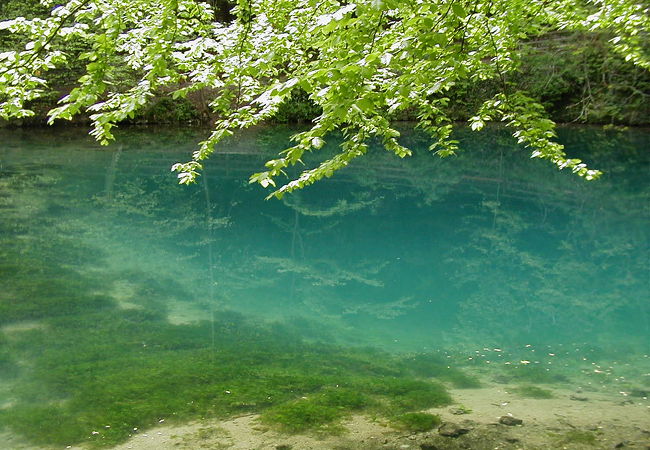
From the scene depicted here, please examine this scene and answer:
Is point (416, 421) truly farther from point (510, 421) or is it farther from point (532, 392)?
point (532, 392)

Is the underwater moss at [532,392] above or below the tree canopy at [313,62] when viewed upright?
below

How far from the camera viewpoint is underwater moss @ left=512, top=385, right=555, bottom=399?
223 inches

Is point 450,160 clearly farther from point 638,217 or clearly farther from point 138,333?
point 138,333

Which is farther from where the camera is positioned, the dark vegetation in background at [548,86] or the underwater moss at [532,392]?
the dark vegetation in background at [548,86]

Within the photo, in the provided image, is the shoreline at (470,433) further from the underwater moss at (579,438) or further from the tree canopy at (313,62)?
the tree canopy at (313,62)

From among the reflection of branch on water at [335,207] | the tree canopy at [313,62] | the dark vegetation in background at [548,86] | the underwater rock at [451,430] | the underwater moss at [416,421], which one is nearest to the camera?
the tree canopy at [313,62]

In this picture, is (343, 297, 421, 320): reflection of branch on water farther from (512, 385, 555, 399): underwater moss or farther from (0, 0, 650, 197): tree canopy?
(0, 0, 650, 197): tree canopy

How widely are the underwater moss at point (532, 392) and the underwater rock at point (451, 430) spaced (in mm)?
1088

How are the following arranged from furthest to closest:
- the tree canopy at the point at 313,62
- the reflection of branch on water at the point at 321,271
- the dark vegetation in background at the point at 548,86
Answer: the dark vegetation in background at the point at 548,86
the reflection of branch on water at the point at 321,271
the tree canopy at the point at 313,62

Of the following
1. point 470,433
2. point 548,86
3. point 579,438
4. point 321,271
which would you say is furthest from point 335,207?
point 548,86

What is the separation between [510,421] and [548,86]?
75.8ft

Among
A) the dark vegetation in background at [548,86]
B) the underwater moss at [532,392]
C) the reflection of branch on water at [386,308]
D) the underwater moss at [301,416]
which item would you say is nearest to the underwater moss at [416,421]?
the underwater moss at [301,416]

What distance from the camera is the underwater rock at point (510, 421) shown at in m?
4.96

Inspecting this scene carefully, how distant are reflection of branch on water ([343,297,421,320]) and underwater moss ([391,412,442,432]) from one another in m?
2.98
